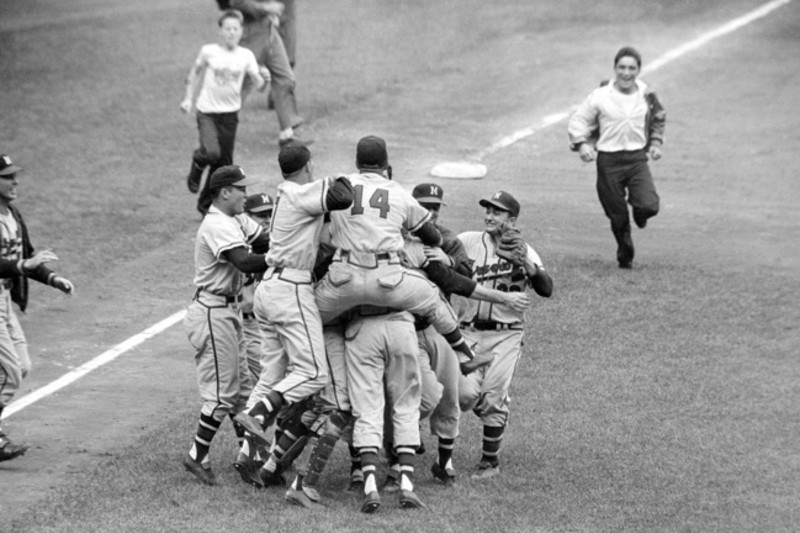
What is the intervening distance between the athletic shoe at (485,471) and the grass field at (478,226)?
0.47 feet

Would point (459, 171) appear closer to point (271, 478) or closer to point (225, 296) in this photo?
point (225, 296)

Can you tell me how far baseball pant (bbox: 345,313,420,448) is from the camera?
29.6 ft

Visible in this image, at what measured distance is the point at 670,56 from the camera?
78.9 ft

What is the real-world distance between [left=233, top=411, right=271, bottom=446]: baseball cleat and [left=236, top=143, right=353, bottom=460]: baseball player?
39 mm

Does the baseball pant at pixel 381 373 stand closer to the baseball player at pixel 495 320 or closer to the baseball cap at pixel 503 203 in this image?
the baseball player at pixel 495 320

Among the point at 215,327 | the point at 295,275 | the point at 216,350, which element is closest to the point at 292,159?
the point at 295,275

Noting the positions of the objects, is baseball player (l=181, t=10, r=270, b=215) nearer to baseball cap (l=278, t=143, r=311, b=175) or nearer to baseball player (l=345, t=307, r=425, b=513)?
baseball cap (l=278, t=143, r=311, b=175)

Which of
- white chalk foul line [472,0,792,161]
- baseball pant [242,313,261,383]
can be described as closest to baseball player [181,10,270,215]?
white chalk foul line [472,0,792,161]

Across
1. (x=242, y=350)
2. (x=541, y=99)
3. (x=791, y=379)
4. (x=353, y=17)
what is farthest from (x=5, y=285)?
(x=353, y=17)

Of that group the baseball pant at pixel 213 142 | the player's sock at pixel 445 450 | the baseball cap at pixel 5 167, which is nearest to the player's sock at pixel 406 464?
the player's sock at pixel 445 450

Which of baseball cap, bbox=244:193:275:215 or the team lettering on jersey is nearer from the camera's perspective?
the team lettering on jersey

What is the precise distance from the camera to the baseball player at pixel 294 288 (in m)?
8.85

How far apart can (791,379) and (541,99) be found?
10467 mm

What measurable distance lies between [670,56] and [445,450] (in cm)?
1598
